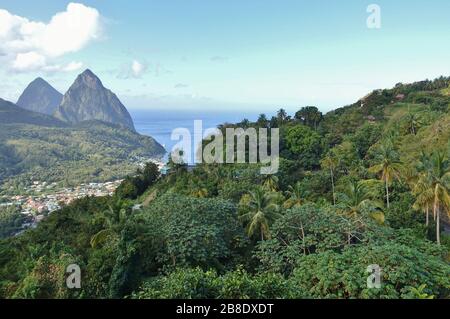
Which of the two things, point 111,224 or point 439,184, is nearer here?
point 439,184

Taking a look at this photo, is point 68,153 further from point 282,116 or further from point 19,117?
point 282,116

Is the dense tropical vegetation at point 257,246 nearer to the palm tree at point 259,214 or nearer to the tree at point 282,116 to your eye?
the palm tree at point 259,214

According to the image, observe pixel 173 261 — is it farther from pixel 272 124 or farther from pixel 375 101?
pixel 375 101

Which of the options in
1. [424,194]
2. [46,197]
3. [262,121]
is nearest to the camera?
[424,194]

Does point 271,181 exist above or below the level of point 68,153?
above

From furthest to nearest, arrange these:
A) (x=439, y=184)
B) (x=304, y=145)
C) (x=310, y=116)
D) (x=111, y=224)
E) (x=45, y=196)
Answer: (x=45, y=196)
(x=310, y=116)
(x=304, y=145)
(x=111, y=224)
(x=439, y=184)

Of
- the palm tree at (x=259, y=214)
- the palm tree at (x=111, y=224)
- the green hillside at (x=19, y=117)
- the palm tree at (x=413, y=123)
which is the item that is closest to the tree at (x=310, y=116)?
the palm tree at (x=413, y=123)

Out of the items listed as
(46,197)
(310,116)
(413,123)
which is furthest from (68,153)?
(413,123)

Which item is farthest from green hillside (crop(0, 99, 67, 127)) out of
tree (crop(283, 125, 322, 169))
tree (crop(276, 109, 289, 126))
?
tree (crop(283, 125, 322, 169))

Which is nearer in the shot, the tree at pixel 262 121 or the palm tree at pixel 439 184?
the palm tree at pixel 439 184
